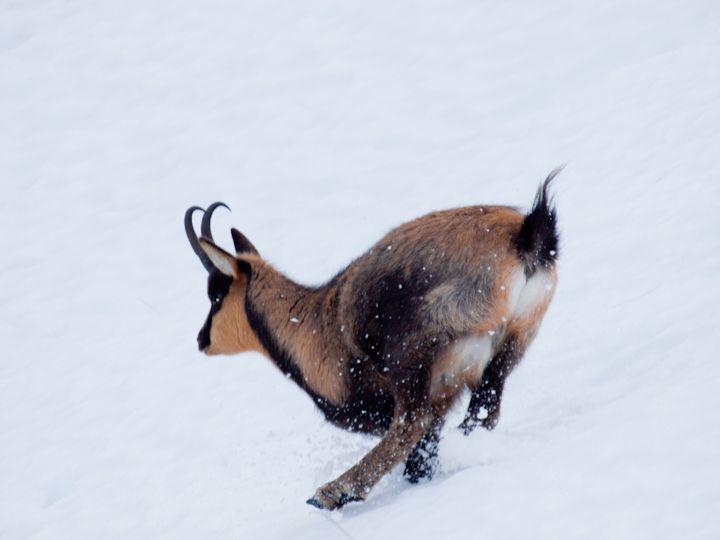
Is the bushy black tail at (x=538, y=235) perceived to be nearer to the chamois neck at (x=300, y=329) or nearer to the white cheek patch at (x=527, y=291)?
the white cheek patch at (x=527, y=291)

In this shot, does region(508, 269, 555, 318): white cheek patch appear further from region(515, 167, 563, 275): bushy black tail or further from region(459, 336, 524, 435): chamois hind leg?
region(459, 336, 524, 435): chamois hind leg

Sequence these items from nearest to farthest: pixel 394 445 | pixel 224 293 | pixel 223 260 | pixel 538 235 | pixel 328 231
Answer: pixel 538 235 < pixel 394 445 < pixel 223 260 < pixel 224 293 < pixel 328 231

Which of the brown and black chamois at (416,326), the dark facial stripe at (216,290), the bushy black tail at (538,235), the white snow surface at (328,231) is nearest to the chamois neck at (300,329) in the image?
the brown and black chamois at (416,326)

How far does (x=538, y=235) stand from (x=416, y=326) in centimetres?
71

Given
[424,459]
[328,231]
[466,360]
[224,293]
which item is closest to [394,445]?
[424,459]

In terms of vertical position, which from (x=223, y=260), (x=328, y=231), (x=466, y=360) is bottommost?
(x=328, y=231)

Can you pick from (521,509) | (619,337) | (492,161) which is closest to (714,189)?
(619,337)

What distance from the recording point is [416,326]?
16.1ft

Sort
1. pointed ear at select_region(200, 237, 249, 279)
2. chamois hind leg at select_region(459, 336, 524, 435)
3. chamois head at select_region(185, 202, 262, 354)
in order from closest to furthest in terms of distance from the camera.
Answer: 1. chamois hind leg at select_region(459, 336, 524, 435)
2. pointed ear at select_region(200, 237, 249, 279)
3. chamois head at select_region(185, 202, 262, 354)

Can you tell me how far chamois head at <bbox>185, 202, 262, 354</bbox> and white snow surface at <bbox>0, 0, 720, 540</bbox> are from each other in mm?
914

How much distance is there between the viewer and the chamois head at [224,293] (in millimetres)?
5727

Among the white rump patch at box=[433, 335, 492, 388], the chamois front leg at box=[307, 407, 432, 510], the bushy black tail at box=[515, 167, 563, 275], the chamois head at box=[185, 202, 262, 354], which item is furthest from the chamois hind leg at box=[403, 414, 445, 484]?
the chamois head at box=[185, 202, 262, 354]

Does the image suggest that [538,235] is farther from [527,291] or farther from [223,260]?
[223,260]

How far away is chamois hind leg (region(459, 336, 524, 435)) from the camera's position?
200 inches
